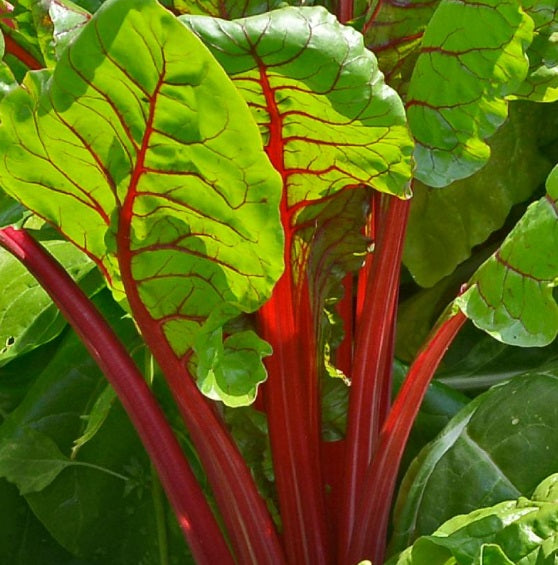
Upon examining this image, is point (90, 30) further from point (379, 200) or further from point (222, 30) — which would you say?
point (379, 200)

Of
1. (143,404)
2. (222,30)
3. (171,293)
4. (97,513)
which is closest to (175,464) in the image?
(143,404)

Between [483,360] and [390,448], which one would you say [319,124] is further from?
[483,360]

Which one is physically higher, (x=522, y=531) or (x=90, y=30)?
(x=90, y=30)

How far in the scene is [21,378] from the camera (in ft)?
4.09

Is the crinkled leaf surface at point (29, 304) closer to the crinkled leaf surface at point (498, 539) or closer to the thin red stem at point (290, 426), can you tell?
the thin red stem at point (290, 426)

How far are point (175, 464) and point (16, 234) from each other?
259 mm

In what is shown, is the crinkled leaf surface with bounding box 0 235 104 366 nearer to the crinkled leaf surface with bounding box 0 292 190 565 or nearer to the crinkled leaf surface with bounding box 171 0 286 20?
the crinkled leaf surface with bounding box 0 292 190 565

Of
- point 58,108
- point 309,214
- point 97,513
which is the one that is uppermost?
point 58,108

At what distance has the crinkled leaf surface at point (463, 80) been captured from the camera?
81 centimetres

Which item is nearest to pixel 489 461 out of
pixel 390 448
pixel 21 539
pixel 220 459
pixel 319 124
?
pixel 390 448

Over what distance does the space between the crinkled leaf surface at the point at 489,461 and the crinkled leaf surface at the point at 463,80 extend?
0.72 feet

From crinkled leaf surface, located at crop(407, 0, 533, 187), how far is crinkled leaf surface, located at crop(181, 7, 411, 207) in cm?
8

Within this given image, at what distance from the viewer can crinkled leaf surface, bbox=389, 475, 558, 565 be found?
2.34 feet

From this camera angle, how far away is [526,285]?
0.81 metres
